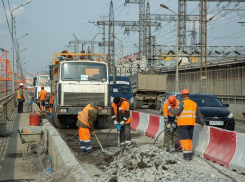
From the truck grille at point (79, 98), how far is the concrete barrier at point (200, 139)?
621cm

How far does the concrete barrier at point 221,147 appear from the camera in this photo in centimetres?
976

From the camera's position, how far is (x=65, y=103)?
17219 millimetres

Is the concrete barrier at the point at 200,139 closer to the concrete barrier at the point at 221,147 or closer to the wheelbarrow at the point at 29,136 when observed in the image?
the concrete barrier at the point at 221,147

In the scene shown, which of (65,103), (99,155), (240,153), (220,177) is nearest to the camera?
(220,177)

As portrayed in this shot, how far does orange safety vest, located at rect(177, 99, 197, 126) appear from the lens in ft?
34.0

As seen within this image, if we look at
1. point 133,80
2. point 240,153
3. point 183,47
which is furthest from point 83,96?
point 183,47

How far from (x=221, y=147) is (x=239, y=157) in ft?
3.55

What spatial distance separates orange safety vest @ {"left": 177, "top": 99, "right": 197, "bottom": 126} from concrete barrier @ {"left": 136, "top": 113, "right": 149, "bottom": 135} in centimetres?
662

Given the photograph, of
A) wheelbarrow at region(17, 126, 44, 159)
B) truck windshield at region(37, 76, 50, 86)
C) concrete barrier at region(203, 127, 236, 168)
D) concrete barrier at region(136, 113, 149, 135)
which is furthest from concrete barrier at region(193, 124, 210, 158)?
truck windshield at region(37, 76, 50, 86)

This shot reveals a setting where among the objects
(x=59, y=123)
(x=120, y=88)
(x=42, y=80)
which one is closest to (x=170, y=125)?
(x=59, y=123)

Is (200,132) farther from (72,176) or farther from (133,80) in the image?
(133,80)

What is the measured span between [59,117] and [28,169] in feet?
28.0

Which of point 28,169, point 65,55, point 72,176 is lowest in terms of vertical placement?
point 28,169

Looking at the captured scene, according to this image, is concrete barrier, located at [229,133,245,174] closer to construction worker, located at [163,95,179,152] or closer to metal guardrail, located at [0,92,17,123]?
construction worker, located at [163,95,179,152]
